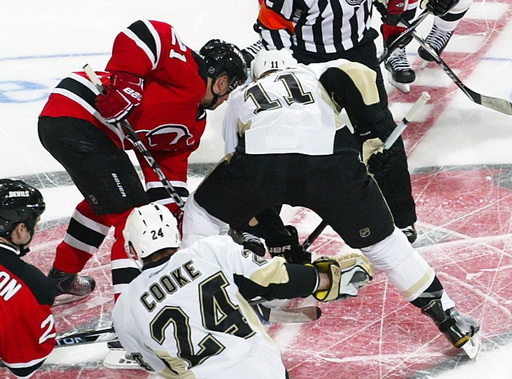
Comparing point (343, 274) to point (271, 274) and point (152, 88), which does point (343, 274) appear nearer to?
point (271, 274)

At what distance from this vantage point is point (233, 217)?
2.99 m

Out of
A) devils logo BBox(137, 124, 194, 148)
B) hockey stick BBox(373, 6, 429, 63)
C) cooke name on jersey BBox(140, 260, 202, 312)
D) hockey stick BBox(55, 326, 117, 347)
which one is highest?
cooke name on jersey BBox(140, 260, 202, 312)

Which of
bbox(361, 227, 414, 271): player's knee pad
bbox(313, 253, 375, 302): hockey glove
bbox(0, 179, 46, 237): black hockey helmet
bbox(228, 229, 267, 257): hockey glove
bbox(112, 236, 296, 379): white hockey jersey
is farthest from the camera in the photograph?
bbox(228, 229, 267, 257): hockey glove

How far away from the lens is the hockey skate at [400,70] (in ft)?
15.6

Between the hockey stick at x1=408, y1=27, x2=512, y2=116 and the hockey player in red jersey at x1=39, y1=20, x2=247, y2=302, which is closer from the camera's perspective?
the hockey player in red jersey at x1=39, y1=20, x2=247, y2=302

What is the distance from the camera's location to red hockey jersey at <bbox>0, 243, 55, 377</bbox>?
99.3 inches

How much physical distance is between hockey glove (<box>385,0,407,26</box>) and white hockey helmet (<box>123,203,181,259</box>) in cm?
233

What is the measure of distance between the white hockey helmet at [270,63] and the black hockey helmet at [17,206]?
81cm

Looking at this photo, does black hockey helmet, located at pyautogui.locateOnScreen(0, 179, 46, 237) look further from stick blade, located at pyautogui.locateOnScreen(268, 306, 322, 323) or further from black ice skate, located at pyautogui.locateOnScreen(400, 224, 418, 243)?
black ice skate, located at pyautogui.locateOnScreen(400, 224, 418, 243)

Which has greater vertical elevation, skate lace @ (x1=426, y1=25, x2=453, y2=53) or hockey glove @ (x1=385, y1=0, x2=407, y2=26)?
hockey glove @ (x1=385, y1=0, x2=407, y2=26)

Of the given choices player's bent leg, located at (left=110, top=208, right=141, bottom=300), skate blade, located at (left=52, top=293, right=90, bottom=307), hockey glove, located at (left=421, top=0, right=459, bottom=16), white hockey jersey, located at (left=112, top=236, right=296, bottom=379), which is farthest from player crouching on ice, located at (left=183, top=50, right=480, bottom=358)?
hockey glove, located at (left=421, top=0, right=459, bottom=16)

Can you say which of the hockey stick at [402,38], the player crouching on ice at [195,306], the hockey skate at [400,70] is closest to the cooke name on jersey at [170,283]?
the player crouching on ice at [195,306]

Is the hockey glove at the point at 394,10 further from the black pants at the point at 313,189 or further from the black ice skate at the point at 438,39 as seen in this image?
the black pants at the point at 313,189

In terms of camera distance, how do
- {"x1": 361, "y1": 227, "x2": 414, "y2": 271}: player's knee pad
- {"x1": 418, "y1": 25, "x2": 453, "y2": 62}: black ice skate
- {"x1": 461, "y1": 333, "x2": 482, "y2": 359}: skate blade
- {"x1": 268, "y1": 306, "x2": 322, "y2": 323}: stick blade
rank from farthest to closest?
{"x1": 418, "y1": 25, "x2": 453, "y2": 62}: black ice skate < {"x1": 268, "y1": 306, "x2": 322, "y2": 323}: stick blade < {"x1": 461, "y1": 333, "x2": 482, "y2": 359}: skate blade < {"x1": 361, "y1": 227, "x2": 414, "y2": 271}: player's knee pad
